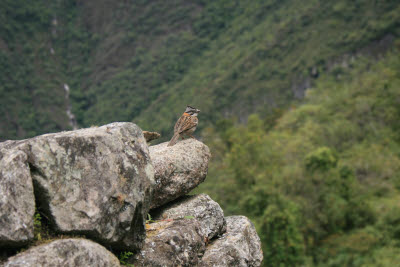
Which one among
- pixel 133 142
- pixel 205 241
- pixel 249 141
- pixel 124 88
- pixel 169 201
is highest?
pixel 133 142

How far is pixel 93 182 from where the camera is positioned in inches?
281

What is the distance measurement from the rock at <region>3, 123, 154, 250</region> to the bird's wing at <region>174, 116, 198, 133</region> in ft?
9.92

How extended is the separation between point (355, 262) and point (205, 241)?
3649 centimetres

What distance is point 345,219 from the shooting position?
1954 inches

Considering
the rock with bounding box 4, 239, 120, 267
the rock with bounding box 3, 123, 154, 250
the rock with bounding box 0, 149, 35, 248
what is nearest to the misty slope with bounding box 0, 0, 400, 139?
the rock with bounding box 3, 123, 154, 250

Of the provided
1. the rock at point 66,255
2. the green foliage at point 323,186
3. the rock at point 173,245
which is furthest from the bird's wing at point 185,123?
the green foliage at point 323,186

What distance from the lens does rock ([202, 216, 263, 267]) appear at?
9498 millimetres

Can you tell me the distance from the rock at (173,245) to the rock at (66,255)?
1.18 metres

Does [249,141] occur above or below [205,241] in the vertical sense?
below

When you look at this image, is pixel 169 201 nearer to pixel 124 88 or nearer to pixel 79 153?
pixel 79 153

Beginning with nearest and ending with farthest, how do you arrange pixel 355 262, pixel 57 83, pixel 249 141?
pixel 355 262 → pixel 249 141 → pixel 57 83

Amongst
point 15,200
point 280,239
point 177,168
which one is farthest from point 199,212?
point 280,239

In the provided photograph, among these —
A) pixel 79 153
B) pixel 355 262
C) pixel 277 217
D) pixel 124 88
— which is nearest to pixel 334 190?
pixel 355 262

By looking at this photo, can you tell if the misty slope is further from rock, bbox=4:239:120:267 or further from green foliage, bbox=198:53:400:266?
rock, bbox=4:239:120:267
